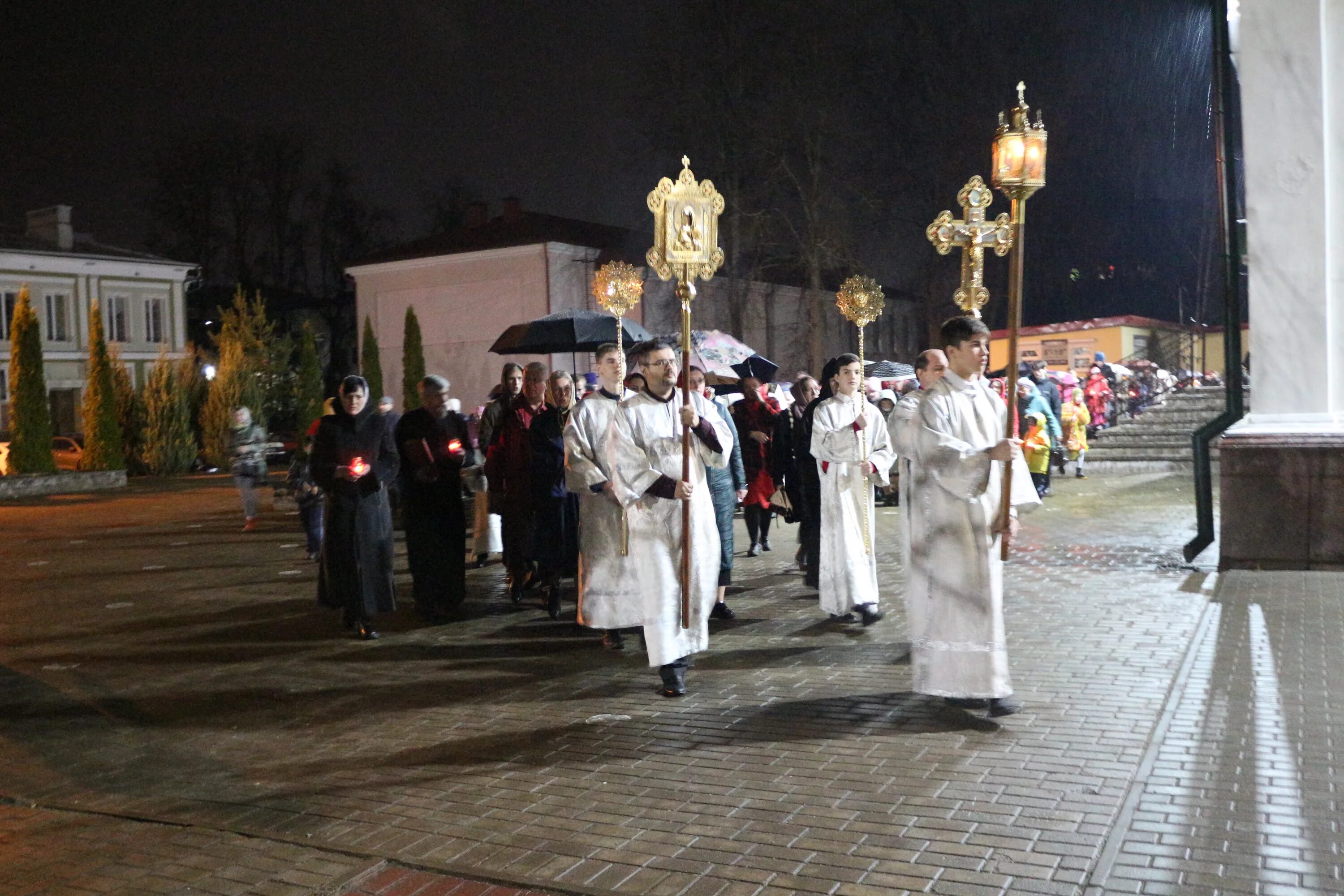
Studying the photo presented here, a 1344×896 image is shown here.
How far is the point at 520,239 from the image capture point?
4094 centimetres

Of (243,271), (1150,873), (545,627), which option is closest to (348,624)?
(545,627)

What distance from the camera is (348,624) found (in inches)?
356

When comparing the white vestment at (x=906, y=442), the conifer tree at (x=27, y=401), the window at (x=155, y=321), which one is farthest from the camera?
the window at (x=155, y=321)

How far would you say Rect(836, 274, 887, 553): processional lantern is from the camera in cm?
880

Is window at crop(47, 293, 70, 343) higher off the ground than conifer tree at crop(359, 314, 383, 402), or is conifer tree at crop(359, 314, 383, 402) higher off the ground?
window at crop(47, 293, 70, 343)

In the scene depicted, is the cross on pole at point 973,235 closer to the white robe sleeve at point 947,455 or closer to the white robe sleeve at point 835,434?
the white robe sleeve at point 835,434

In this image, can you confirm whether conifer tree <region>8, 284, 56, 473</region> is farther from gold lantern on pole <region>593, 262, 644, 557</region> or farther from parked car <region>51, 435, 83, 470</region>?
gold lantern on pole <region>593, 262, 644, 557</region>

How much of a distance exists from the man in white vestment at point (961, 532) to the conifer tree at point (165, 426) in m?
30.6

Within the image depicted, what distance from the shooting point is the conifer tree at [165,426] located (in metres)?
33.2

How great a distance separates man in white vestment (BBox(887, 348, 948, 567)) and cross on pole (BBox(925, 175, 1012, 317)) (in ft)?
2.46

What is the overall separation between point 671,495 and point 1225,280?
264 inches

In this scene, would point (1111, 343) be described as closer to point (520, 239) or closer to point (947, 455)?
point (520, 239)

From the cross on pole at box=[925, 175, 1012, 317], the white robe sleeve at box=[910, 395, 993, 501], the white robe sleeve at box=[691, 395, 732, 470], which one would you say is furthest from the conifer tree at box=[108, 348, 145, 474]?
the white robe sleeve at box=[910, 395, 993, 501]

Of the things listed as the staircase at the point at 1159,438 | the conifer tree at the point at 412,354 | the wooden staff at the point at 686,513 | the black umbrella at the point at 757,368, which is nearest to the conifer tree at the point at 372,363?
the conifer tree at the point at 412,354
